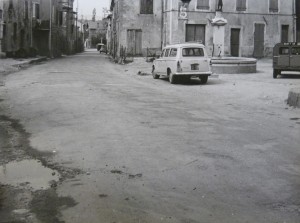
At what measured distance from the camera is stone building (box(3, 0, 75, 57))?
4081 centimetres

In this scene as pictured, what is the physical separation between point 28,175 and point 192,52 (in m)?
13.7

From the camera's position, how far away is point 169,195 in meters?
5.04

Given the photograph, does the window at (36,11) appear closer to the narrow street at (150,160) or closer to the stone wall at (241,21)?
the stone wall at (241,21)

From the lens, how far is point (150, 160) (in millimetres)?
6504

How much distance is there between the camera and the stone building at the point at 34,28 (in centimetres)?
4081

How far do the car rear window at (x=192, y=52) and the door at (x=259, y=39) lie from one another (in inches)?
789

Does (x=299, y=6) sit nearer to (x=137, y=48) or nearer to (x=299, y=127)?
(x=137, y=48)

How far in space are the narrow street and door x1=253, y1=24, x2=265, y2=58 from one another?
25.6 meters

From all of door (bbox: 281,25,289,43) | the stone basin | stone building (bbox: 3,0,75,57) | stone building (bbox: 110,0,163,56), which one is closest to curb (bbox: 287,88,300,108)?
the stone basin

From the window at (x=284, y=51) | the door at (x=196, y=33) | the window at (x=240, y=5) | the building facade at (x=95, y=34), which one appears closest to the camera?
the window at (x=284, y=51)

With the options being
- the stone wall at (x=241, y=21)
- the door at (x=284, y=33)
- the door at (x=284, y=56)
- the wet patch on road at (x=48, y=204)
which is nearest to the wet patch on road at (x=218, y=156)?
the wet patch on road at (x=48, y=204)

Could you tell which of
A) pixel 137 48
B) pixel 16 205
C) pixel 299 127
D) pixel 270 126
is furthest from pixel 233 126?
pixel 137 48

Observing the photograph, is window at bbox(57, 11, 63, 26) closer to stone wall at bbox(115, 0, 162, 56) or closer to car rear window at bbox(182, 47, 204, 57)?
stone wall at bbox(115, 0, 162, 56)

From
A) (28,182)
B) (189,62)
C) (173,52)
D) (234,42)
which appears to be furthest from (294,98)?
(234,42)
